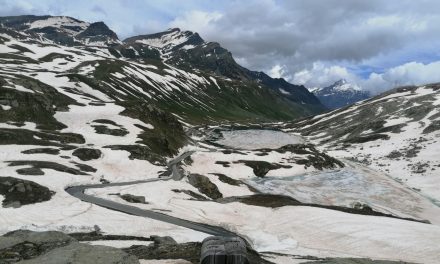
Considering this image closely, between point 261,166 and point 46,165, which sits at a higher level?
point 261,166

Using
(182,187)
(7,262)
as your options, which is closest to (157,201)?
(182,187)

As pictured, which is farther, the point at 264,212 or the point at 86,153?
the point at 86,153

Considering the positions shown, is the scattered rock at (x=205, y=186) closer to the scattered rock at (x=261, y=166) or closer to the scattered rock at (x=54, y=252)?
the scattered rock at (x=261, y=166)

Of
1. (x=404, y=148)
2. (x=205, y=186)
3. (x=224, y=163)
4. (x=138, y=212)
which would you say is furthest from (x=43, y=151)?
(x=404, y=148)

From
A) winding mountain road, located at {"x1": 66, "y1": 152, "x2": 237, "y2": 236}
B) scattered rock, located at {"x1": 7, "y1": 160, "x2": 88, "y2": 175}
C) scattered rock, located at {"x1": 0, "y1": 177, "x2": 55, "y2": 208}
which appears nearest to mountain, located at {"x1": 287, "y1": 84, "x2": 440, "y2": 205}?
winding mountain road, located at {"x1": 66, "y1": 152, "x2": 237, "y2": 236}

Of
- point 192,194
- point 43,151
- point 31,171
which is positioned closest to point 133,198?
point 192,194

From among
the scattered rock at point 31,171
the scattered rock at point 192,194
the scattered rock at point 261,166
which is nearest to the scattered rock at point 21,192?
the scattered rock at point 31,171

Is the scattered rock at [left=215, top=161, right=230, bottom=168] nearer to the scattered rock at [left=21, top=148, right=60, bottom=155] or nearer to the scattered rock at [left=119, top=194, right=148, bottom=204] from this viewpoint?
the scattered rock at [left=21, top=148, right=60, bottom=155]

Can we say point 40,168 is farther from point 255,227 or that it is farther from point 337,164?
point 337,164

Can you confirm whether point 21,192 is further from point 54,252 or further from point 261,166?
point 261,166

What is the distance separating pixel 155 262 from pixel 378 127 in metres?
189

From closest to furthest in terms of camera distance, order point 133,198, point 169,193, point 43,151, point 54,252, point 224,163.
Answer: point 54,252 → point 133,198 → point 169,193 → point 43,151 → point 224,163

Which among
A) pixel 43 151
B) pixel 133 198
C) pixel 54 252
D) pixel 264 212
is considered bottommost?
pixel 54 252

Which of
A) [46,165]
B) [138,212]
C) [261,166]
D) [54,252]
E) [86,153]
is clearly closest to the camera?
[54,252]
